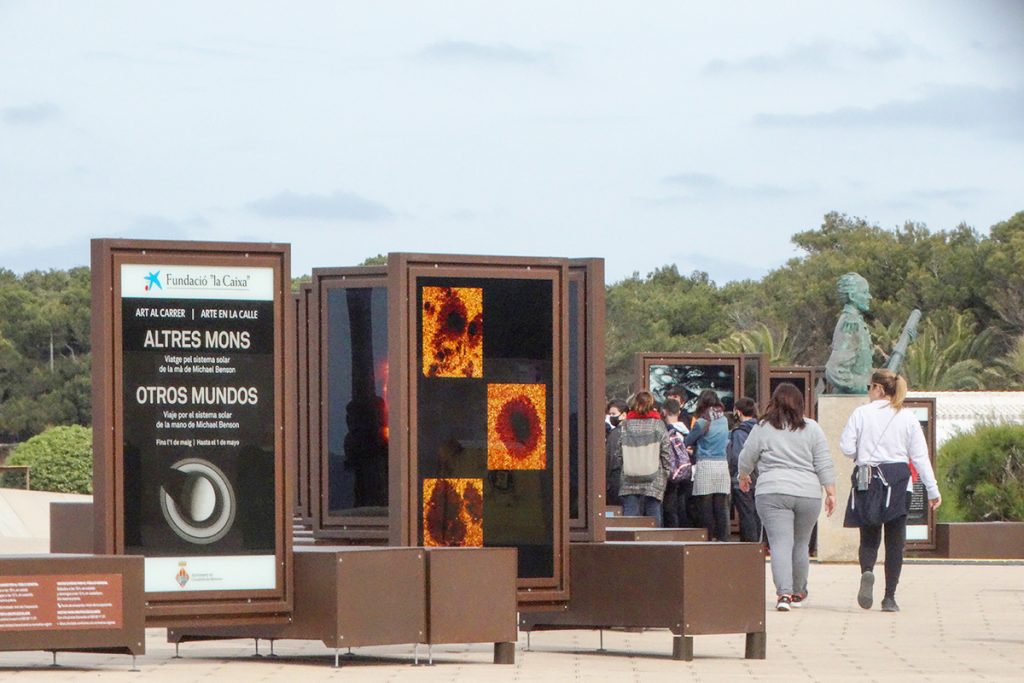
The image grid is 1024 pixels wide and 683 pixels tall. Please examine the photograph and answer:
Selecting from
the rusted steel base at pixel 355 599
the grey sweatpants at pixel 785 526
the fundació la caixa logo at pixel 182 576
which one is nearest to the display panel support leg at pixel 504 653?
the rusted steel base at pixel 355 599

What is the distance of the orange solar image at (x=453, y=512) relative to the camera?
1118 cm

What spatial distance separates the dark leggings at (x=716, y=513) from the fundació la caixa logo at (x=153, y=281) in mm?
10759

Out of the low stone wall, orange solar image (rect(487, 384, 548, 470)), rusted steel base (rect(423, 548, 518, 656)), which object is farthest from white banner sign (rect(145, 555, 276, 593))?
the low stone wall

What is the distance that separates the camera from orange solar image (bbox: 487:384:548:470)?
11344 mm

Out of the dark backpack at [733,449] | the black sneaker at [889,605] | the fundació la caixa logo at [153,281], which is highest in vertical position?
the fundació la caixa logo at [153,281]

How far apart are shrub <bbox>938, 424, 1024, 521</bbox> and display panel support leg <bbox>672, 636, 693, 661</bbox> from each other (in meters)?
14.9

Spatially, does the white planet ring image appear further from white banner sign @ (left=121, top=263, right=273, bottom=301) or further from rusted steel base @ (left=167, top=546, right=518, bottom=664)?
white banner sign @ (left=121, top=263, right=273, bottom=301)

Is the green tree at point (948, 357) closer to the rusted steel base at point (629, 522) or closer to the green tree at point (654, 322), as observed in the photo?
the green tree at point (654, 322)

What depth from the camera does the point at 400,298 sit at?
1104 centimetres

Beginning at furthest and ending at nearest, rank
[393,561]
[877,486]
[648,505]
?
1. [648,505]
2. [877,486]
3. [393,561]

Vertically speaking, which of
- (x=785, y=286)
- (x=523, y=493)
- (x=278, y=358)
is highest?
(x=785, y=286)

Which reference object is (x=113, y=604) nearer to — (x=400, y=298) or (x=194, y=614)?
(x=194, y=614)

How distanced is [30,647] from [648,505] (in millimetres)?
9806

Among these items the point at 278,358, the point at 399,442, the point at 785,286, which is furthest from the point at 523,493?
the point at 785,286
